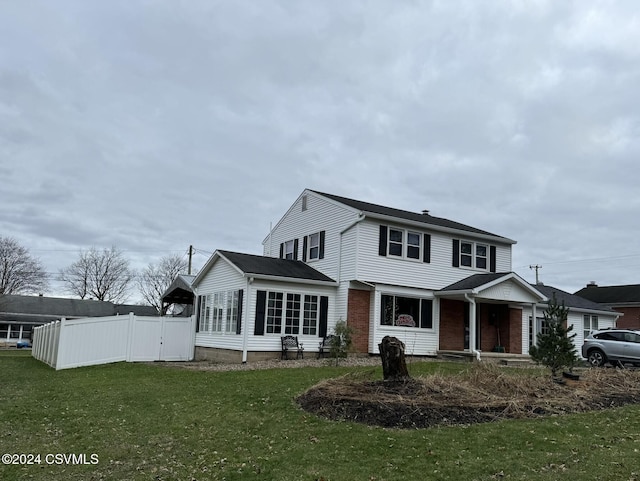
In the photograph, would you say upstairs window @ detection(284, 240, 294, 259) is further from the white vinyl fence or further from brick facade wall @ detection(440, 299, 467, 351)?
brick facade wall @ detection(440, 299, 467, 351)

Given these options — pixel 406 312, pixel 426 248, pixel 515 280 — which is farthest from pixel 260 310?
pixel 515 280

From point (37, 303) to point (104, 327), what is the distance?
127ft

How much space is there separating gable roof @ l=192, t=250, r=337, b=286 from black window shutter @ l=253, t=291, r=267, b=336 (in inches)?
28.4

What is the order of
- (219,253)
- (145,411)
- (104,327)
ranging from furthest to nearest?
(219,253) → (104,327) → (145,411)

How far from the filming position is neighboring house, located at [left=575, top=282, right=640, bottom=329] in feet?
136

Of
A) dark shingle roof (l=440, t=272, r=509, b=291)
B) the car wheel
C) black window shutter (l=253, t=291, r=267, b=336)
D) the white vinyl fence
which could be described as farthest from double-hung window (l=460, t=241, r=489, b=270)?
the white vinyl fence

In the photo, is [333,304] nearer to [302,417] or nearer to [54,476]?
[302,417]

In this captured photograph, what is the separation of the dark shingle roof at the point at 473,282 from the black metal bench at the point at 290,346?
6693 millimetres

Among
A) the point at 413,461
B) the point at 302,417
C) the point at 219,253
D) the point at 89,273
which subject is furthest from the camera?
the point at 89,273

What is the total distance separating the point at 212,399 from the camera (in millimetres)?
11094

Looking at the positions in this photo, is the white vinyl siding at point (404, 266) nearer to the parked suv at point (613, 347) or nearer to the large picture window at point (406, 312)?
the large picture window at point (406, 312)

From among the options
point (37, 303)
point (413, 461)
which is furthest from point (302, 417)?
point (37, 303)

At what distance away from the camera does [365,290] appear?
2145 cm

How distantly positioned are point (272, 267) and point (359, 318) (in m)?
3.88
